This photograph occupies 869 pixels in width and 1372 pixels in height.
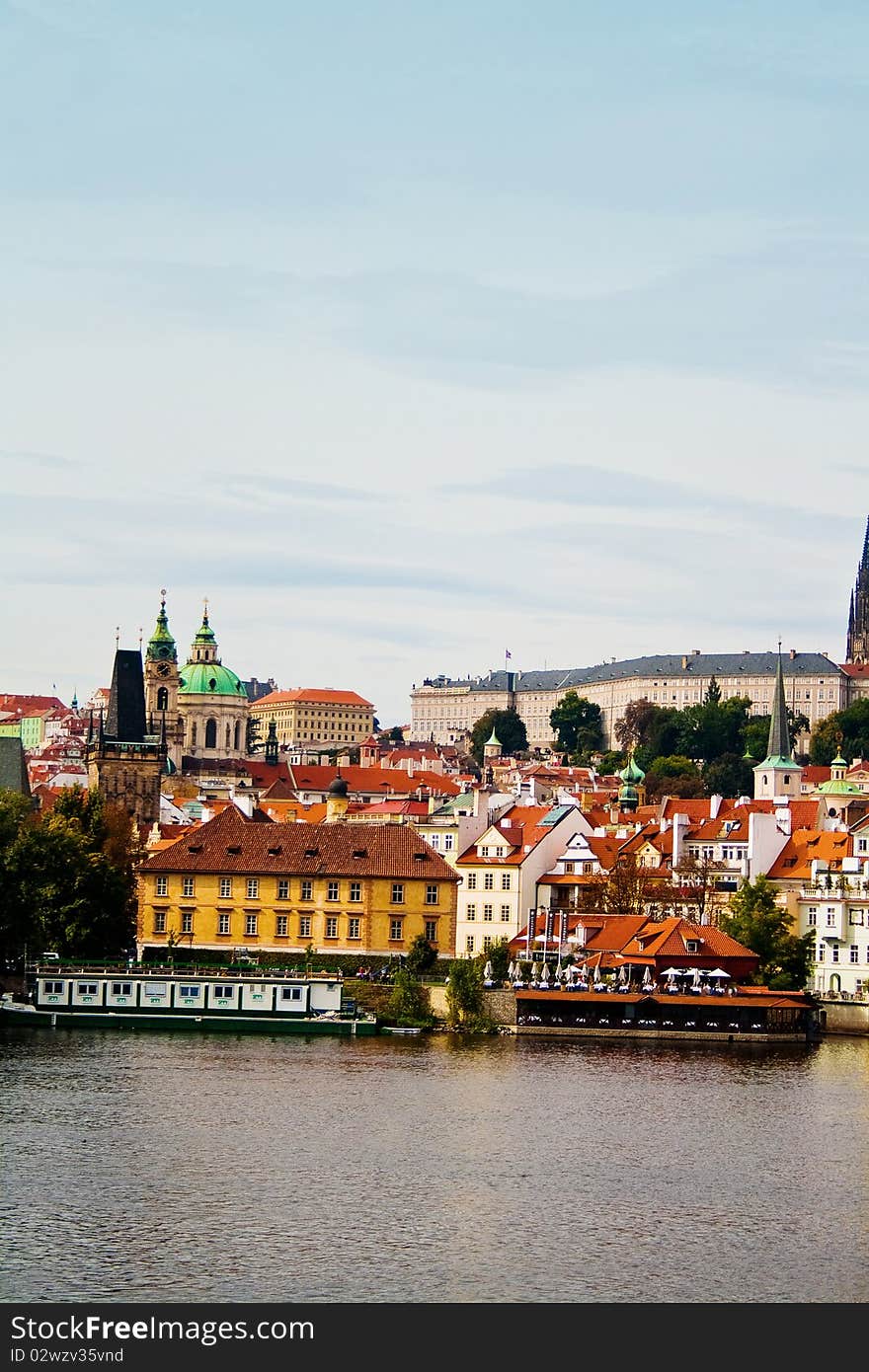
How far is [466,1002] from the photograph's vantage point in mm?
80625

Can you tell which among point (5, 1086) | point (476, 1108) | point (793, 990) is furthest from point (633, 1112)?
point (793, 990)

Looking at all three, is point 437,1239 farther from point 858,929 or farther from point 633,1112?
point 858,929

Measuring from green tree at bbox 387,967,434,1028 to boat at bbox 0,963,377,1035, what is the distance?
97cm

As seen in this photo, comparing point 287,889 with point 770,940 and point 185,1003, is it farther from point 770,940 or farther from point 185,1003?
point 770,940

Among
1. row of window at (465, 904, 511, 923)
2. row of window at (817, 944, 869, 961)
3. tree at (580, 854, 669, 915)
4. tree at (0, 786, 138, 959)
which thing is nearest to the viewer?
tree at (0, 786, 138, 959)

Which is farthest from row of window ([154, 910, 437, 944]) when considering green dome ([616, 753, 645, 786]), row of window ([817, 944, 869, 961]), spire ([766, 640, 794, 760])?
green dome ([616, 753, 645, 786])

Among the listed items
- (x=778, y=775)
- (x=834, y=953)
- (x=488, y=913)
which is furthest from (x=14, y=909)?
(x=778, y=775)

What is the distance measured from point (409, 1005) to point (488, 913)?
47.7 feet

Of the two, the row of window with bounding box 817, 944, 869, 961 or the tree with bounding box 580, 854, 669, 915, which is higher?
the tree with bounding box 580, 854, 669, 915

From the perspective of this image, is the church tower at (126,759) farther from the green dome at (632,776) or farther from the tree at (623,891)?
the tree at (623,891)

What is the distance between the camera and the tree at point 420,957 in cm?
8750

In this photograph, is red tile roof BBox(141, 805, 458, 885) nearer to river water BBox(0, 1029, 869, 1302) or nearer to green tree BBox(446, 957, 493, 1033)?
green tree BBox(446, 957, 493, 1033)

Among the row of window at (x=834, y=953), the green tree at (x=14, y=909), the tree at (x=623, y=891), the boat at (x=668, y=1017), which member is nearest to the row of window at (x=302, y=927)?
the green tree at (x=14, y=909)

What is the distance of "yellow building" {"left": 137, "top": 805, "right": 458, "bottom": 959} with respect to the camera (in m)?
89.7
